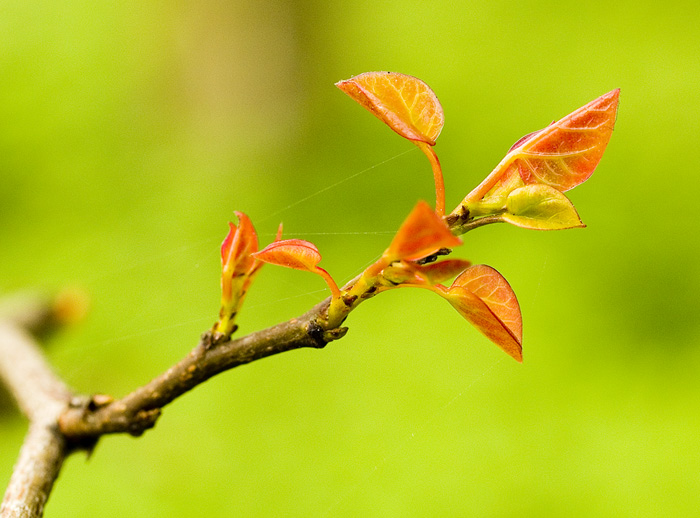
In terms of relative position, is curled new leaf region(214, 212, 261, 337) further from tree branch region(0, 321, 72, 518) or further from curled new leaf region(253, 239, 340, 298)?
tree branch region(0, 321, 72, 518)

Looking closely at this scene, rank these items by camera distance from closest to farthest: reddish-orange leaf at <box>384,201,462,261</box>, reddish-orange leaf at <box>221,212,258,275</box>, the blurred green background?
reddish-orange leaf at <box>384,201,462,261</box>
reddish-orange leaf at <box>221,212,258,275</box>
the blurred green background

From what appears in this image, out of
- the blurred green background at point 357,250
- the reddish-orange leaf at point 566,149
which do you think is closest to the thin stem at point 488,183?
the reddish-orange leaf at point 566,149

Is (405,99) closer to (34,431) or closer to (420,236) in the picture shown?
(420,236)

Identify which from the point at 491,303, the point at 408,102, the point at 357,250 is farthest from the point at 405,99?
the point at 357,250

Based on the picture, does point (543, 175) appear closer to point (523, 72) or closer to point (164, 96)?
point (523, 72)

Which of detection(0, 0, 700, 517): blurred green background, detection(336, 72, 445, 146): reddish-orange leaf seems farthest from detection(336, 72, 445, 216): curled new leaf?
detection(0, 0, 700, 517): blurred green background

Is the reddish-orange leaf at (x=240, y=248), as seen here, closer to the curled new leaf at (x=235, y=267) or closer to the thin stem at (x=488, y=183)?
the curled new leaf at (x=235, y=267)
